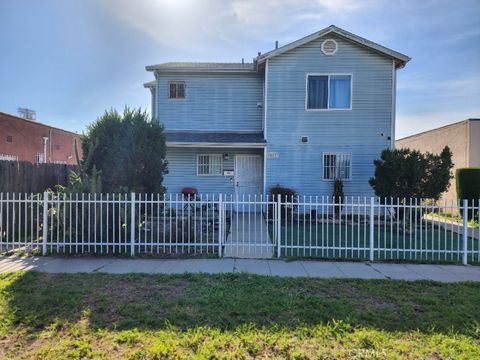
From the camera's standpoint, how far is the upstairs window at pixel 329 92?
44.9 feet

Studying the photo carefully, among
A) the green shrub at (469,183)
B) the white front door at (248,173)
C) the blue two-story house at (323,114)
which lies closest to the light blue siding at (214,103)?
the blue two-story house at (323,114)

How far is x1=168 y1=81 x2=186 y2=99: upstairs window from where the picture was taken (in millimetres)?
14992

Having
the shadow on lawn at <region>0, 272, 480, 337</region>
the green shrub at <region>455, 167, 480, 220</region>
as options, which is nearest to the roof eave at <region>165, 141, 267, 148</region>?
the shadow on lawn at <region>0, 272, 480, 337</region>

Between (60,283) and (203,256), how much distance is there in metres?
2.82

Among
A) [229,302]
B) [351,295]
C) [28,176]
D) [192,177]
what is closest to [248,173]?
[192,177]

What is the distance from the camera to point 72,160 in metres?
33.3

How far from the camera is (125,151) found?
851cm

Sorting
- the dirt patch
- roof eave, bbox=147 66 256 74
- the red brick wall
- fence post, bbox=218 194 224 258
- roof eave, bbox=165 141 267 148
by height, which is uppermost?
roof eave, bbox=147 66 256 74

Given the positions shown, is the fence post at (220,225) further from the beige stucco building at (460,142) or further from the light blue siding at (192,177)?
the beige stucco building at (460,142)

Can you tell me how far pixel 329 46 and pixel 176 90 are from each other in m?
7.02

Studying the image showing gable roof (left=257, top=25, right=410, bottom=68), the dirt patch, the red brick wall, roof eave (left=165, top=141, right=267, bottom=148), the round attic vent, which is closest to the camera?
the dirt patch

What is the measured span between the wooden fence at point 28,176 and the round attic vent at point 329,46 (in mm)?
11409

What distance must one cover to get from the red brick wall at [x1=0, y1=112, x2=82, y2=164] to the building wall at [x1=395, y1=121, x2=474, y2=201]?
22.9m

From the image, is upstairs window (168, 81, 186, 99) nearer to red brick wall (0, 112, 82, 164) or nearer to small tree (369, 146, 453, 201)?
red brick wall (0, 112, 82, 164)
